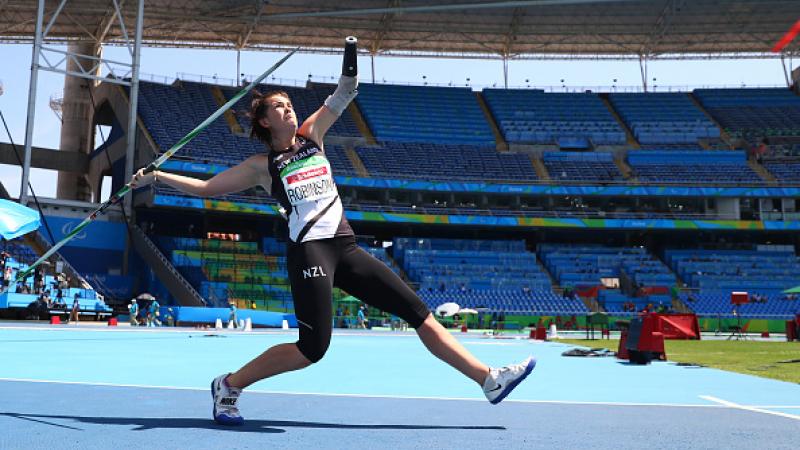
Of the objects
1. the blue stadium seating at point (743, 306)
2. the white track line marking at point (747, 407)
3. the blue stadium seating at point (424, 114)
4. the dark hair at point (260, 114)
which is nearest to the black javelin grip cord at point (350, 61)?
the dark hair at point (260, 114)

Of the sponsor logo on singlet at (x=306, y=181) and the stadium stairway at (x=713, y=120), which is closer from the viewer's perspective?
the sponsor logo on singlet at (x=306, y=181)

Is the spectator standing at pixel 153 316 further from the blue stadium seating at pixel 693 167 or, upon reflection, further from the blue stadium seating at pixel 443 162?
the blue stadium seating at pixel 693 167

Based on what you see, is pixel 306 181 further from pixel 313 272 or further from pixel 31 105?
pixel 31 105

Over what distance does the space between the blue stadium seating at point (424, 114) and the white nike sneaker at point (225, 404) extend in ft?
160

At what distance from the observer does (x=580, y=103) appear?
56.9 m

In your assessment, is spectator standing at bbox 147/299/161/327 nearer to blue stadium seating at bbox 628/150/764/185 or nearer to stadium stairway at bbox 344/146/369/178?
stadium stairway at bbox 344/146/369/178

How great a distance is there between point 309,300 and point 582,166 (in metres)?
49.1

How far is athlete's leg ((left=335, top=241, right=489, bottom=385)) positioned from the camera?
4.21 meters

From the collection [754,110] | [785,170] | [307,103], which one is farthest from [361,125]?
[754,110]

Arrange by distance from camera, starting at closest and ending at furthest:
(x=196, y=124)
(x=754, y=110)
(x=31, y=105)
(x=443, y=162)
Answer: (x=31, y=105) < (x=196, y=124) < (x=443, y=162) < (x=754, y=110)

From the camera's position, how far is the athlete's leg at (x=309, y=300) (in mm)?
3979

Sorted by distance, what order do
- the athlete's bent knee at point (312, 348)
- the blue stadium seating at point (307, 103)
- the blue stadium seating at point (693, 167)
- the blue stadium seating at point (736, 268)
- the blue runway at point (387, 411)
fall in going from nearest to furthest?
the blue runway at point (387, 411)
the athlete's bent knee at point (312, 348)
the blue stadium seating at point (736, 268)
the blue stadium seating at point (693, 167)
the blue stadium seating at point (307, 103)

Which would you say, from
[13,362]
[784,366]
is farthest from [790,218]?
[13,362]

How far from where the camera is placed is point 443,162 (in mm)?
49875
